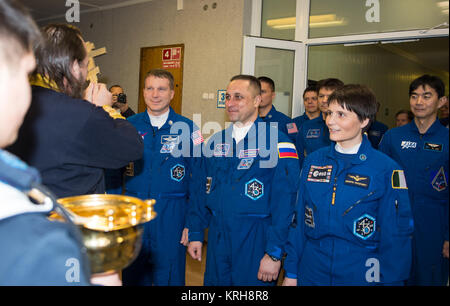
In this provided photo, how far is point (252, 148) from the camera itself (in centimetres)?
206

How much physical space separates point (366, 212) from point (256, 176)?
2.08ft

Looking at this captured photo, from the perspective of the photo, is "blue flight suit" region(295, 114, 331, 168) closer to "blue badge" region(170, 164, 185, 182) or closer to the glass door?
the glass door

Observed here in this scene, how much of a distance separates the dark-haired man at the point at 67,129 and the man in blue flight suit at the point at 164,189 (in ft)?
3.45

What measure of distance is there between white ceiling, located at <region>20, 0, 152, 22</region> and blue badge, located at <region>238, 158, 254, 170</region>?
5088 mm

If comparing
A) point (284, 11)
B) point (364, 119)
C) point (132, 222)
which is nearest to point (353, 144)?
point (364, 119)

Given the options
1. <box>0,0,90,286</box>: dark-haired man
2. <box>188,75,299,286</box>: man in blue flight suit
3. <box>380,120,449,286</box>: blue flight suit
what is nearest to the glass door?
<box>380,120,449,286</box>: blue flight suit

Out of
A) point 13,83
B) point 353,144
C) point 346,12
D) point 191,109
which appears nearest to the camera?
point 13,83

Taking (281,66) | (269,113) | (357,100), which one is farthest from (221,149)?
(281,66)

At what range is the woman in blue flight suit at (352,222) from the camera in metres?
1.52

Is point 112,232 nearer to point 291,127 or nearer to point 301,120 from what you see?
point 291,127

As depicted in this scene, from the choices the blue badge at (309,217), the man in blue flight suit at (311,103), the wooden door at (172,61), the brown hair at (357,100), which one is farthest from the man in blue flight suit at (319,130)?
the wooden door at (172,61)

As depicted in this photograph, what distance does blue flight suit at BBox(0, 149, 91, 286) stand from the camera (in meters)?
Answer: 0.45

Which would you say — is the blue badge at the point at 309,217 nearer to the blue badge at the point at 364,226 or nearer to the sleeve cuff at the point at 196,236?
the blue badge at the point at 364,226

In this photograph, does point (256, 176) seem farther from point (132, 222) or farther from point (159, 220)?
point (132, 222)
